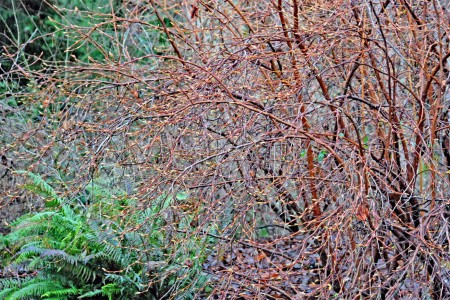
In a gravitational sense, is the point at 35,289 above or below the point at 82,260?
below

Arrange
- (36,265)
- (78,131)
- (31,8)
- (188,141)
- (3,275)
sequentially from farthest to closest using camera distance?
(31,8) < (3,275) < (36,265) < (188,141) < (78,131)

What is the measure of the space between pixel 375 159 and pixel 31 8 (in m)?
7.93

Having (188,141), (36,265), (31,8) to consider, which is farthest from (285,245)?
(31,8)

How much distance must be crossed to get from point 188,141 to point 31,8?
6608 millimetres

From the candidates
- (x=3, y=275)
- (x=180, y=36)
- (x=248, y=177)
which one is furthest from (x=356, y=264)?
(x=3, y=275)

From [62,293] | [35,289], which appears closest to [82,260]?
[62,293]

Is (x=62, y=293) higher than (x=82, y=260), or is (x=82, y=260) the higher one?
(x=82, y=260)

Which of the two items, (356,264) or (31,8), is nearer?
(356,264)

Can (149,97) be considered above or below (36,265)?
above

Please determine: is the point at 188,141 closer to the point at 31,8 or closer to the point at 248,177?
the point at 248,177

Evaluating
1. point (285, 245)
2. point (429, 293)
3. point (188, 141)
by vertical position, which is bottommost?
point (285, 245)

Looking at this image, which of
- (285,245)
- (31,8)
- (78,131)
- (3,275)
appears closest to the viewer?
(78,131)

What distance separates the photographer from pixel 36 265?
6.09 metres

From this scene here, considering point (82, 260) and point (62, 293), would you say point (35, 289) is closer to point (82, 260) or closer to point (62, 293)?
point (62, 293)
